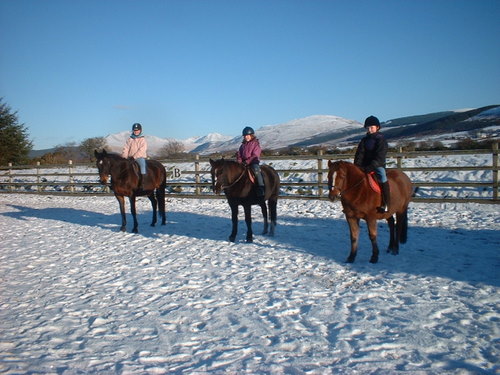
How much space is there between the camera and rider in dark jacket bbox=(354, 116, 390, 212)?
17.5ft

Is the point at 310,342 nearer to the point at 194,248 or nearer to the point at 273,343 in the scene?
the point at 273,343

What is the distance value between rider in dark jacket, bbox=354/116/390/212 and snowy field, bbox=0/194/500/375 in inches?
46.4

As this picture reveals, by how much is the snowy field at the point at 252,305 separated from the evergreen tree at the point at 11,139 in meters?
21.0

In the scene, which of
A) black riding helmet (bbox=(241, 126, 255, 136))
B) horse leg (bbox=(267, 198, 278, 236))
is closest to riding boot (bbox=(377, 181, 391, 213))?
horse leg (bbox=(267, 198, 278, 236))

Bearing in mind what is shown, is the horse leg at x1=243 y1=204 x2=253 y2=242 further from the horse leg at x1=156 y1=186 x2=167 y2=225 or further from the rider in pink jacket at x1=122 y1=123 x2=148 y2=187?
the rider in pink jacket at x1=122 y1=123 x2=148 y2=187

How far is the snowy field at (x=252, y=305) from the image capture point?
110 inches

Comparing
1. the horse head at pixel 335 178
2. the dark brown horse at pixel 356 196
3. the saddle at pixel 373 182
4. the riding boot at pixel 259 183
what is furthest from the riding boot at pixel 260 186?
the saddle at pixel 373 182

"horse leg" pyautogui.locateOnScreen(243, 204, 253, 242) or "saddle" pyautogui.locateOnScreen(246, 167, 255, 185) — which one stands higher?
"saddle" pyautogui.locateOnScreen(246, 167, 255, 185)

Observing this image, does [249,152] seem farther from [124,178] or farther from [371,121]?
[124,178]

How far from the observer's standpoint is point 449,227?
25.7 ft

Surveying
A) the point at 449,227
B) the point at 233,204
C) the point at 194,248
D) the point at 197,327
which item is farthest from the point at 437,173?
the point at 197,327

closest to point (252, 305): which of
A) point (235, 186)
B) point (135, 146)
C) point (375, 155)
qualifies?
point (375, 155)

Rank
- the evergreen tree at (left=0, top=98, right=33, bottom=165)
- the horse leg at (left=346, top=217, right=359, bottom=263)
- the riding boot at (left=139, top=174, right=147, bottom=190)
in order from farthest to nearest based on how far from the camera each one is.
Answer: the evergreen tree at (left=0, top=98, right=33, bottom=165), the riding boot at (left=139, top=174, right=147, bottom=190), the horse leg at (left=346, top=217, right=359, bottom=263)

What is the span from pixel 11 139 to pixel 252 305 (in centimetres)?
2741
